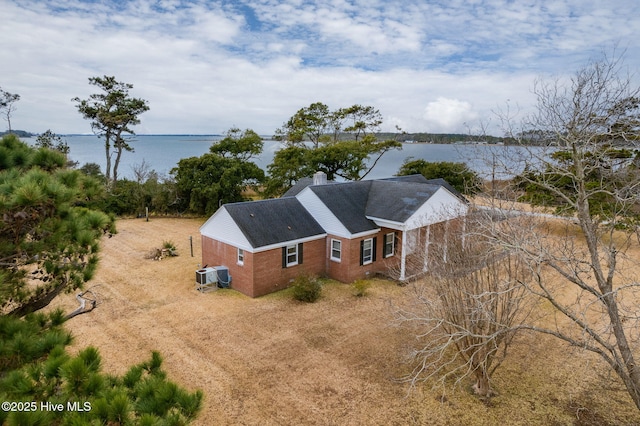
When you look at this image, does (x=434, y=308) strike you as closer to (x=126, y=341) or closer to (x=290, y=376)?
(x=290, y=376)

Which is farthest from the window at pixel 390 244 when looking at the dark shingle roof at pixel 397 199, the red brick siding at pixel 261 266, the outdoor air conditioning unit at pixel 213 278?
the outdoor air conditioning unit at pixel 213 278

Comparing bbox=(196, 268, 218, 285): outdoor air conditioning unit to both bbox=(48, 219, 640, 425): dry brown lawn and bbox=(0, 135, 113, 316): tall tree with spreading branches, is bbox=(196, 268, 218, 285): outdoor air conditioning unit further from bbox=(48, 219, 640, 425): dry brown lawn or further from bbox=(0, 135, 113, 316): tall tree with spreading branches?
bbox=(0, 135, 113, 316): tall tree with spreading branches

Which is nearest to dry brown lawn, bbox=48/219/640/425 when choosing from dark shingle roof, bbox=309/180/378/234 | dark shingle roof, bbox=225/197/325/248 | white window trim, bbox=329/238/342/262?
white window trim, bbox=329/238/342/262

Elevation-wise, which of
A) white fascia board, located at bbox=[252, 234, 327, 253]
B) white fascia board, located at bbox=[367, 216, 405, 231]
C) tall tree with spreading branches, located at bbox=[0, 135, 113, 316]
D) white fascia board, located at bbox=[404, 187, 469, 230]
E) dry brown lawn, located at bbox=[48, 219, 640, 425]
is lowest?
dry brown lawn, located at bbox=[48, 219, 640, 425]

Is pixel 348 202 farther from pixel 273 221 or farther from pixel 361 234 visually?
pixel 273 221

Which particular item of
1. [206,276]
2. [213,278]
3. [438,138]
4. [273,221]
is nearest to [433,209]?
[273,221]
